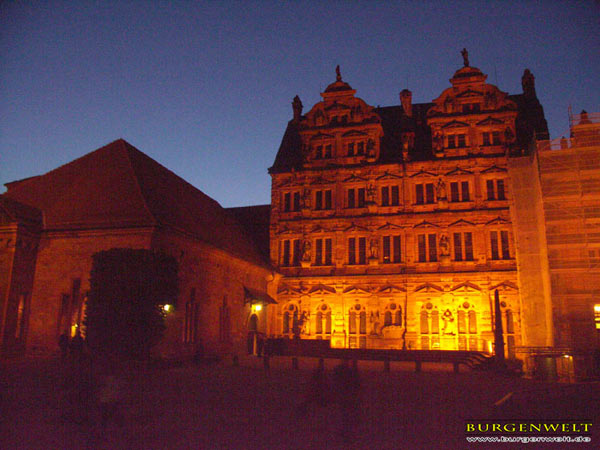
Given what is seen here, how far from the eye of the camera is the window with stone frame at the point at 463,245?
33469 mm

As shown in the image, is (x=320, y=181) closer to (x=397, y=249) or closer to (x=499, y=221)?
(x=397, y=249)

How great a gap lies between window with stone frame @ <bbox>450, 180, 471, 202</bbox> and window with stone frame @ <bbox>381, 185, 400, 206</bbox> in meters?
3.52

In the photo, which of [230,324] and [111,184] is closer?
[111,184]

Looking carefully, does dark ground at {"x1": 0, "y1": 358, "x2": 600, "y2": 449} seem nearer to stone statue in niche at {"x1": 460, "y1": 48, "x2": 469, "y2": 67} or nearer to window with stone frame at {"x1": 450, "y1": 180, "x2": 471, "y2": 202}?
window with stone frame at {"x1": 450, "y1": 180, "x2": 471, "y2": 202}

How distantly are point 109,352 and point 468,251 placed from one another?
23.1m

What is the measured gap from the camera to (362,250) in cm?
3531

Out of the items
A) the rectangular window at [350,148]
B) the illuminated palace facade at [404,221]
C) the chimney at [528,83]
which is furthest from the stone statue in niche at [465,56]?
the rectangular window at [350,148]

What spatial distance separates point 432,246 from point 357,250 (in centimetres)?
493

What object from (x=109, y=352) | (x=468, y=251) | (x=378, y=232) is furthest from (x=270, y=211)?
(x=109, y=352)

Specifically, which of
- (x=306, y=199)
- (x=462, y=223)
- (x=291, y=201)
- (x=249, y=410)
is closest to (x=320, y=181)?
(x=306, y=199)

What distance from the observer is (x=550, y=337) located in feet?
83.4

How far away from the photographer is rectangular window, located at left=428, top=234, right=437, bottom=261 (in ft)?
112

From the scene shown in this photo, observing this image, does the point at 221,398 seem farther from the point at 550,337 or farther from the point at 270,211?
the point at 270,211

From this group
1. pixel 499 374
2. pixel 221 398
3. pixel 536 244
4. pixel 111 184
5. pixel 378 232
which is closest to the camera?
pixel 221 398
